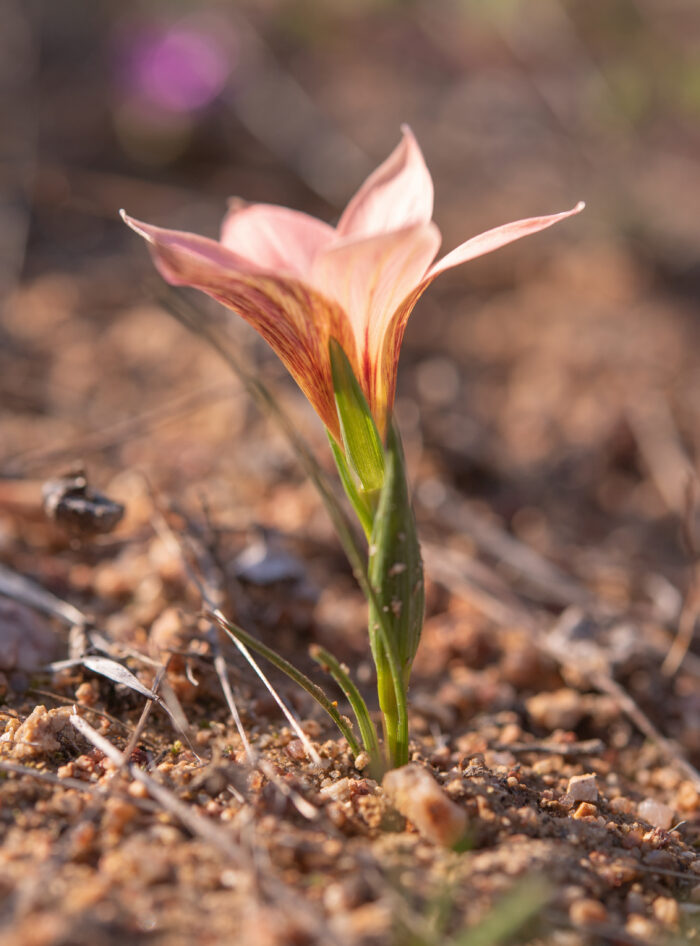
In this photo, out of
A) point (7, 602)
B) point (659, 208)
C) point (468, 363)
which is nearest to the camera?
point (7, 602)

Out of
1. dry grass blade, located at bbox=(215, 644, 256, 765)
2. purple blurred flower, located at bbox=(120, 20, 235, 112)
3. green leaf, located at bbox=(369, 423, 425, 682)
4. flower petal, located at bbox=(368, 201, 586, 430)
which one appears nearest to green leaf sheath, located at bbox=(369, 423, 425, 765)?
green leaf, located at bbox=(369, 423, 425, 682)

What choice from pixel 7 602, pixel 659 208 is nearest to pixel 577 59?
pixel 659 208

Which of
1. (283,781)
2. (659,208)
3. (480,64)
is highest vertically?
(480,64)

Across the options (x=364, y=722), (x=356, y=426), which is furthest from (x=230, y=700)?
(x=356, y=426)

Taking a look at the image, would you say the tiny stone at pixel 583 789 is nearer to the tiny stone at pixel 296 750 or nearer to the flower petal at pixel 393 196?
the tiny stone at pixel 296 750

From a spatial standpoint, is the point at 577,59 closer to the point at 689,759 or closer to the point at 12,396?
the point at 12,396

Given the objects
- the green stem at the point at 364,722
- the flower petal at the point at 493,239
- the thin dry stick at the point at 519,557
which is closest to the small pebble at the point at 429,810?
the green stem at the point at 364,722

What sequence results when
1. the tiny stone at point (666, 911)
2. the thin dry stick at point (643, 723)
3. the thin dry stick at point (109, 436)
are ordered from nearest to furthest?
the tiny stone at point (666, 911) < the thin dry stick at point (643, 723) < the thin dry stick at point (109, 436)
